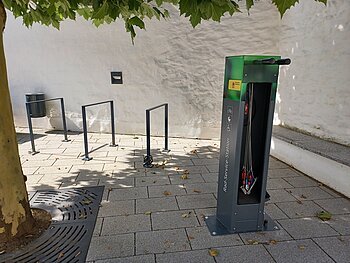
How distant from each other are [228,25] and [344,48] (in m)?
2.42

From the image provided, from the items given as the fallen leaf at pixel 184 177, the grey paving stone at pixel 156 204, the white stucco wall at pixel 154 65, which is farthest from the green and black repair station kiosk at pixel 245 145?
the white stucco wall at pixel 154 65

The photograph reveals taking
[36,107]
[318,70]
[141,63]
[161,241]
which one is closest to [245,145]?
[161,241]

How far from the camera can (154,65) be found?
564cm

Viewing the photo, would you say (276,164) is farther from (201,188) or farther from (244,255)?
(244,255)

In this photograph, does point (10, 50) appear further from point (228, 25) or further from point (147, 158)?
point (228, 25)

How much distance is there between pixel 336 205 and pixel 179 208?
1.83m

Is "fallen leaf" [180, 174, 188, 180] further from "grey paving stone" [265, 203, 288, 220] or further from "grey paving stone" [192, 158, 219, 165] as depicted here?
"grey paving stone" [265, 203, 288, 220]

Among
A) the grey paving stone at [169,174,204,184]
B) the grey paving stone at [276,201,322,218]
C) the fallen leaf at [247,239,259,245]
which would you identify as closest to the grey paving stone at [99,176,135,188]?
the grey paving stone at [169,174,204,184]

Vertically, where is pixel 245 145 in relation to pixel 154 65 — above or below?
below

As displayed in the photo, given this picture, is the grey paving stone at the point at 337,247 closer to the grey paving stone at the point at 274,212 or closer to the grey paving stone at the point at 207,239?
the grey paving stone at the point at 274,212

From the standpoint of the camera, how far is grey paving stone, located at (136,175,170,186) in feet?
11.6

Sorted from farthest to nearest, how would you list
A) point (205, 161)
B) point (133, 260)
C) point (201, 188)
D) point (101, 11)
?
1. point (205, 161)
2. point (201, 188)
3. point (133, 260)
4. point (101, 11)

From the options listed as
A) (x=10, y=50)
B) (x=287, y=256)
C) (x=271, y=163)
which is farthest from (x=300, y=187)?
(x=10, y=50)

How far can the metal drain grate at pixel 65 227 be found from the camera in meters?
2.13
